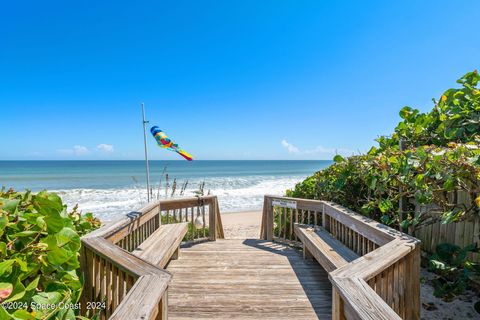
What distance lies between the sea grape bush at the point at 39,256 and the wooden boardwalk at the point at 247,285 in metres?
1.20

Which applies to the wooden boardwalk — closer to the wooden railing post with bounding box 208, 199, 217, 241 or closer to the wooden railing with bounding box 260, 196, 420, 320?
the wooden railing post with bounding box 208, 199, 217, 241

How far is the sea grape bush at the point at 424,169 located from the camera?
7.01 ft

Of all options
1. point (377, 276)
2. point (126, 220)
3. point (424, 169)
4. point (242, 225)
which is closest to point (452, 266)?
point (424, 169)

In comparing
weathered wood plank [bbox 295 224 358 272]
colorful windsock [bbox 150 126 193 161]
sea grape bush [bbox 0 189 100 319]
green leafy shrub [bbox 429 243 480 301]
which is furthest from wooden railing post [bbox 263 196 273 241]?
sea grape bush [bbox 0 189 100 319]

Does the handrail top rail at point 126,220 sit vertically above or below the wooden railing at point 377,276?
above

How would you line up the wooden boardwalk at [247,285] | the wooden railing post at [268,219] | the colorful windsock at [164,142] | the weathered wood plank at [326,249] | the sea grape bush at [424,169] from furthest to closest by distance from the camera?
the wooden railing post at [268,219]
the colorful windsock at [164,142]
the weathered wood plank at [326,249]
the wooden boardwalk at [247,285]
the sea grape bush at [424,169]

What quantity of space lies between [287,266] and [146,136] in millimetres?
3737

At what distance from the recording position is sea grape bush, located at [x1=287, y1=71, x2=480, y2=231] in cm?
214

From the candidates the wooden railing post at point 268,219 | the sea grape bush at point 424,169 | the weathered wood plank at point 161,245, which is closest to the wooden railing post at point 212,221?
the weathered wood plank at point 161,245

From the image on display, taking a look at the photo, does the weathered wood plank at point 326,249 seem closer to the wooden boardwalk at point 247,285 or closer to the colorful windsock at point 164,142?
the wooden boardwalk at point 247,285

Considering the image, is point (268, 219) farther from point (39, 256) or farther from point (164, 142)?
point (39, 256)

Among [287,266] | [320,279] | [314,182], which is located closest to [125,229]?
[287,266]

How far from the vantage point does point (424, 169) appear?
2.39 m

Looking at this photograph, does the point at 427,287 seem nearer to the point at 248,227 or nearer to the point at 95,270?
the point at 95,270
